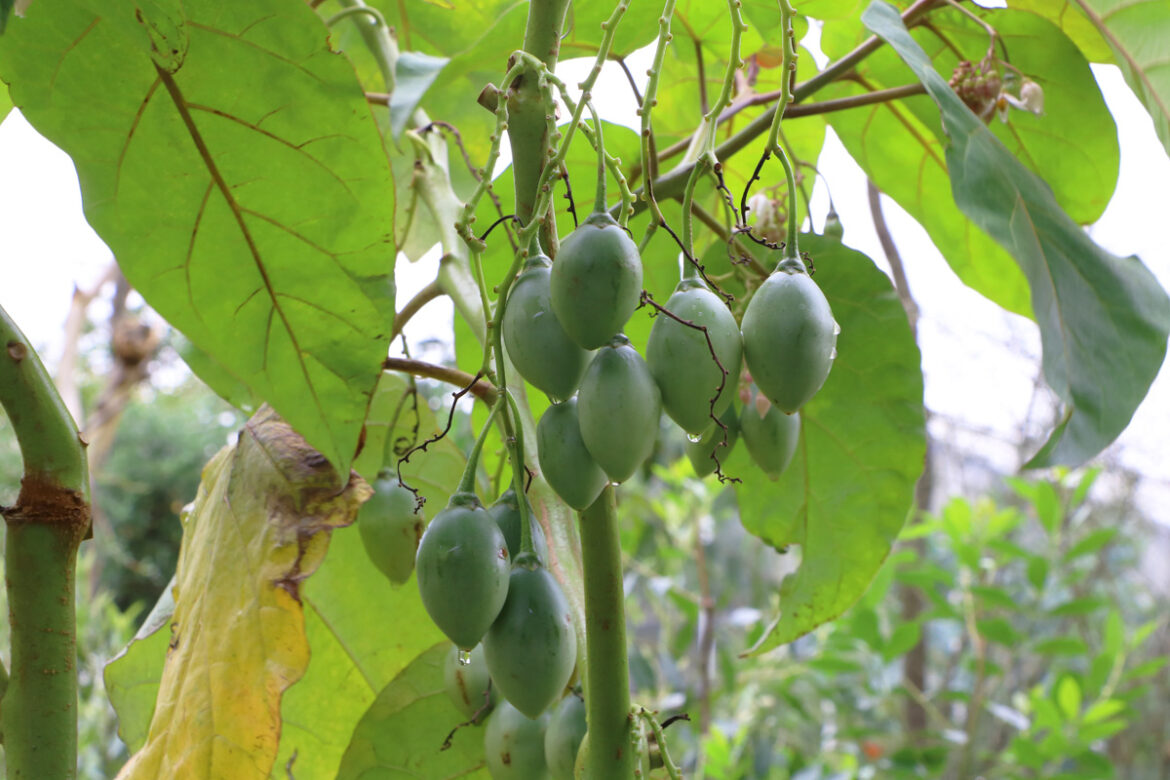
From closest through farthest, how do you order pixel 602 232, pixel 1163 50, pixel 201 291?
pixel 602 232
pixel 201 291
pixel 1163 50

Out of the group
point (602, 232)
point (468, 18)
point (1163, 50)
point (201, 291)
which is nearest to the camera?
point (602, 232)

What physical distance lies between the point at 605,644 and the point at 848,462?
0.26 m

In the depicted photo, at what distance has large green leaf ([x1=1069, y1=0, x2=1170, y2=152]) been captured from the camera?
1.65ft

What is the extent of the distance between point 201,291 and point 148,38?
0.10m

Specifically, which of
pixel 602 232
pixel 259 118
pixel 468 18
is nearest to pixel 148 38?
pixel 259 118

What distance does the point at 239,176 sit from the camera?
385 millimetres

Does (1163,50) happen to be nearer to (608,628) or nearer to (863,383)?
(863,383)

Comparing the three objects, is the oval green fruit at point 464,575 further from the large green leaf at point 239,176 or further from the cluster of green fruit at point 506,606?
the large green leaf at point 239,176

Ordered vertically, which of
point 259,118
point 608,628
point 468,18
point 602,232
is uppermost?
point 468,18

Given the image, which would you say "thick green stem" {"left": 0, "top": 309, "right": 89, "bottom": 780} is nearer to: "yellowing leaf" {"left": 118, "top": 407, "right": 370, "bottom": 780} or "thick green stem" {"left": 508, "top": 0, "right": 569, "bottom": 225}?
"yellowing leaf" {"left": 118, "top": 407, "right": 370, "bottom": 780}

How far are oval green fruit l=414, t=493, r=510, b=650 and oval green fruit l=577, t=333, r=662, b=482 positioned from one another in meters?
0.05

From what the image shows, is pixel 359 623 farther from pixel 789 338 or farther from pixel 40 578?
pixel 789 338

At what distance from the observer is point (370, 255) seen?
1.27 ft

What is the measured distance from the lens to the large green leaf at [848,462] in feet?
1.66
